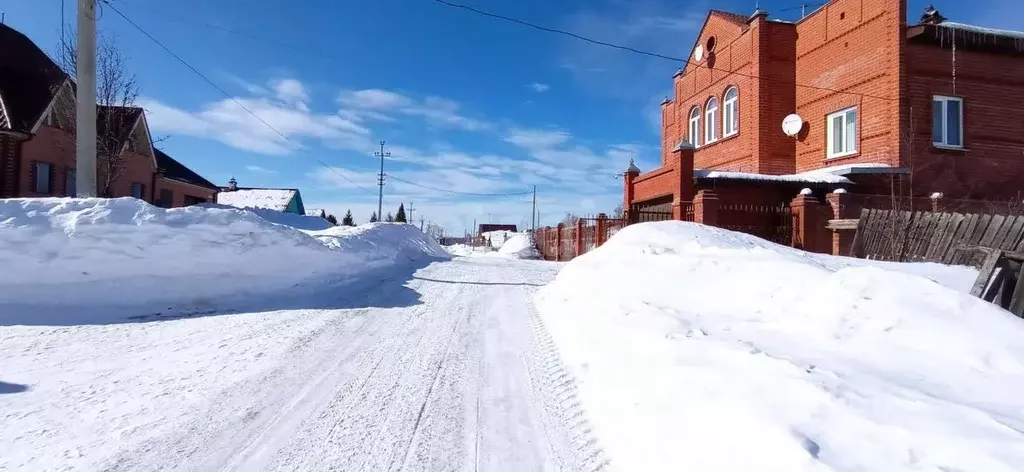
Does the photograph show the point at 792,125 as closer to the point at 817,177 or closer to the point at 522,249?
the point at 817,177

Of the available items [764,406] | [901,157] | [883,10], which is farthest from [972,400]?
[883,10]

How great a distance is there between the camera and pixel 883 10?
1559 centimetres

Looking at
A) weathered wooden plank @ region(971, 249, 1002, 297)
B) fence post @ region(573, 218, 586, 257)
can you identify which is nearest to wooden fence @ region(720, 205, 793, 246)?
fence post @ region(573, 218, 586, 257)

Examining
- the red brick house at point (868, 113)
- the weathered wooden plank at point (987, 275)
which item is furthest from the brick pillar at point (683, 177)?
the weathered wooden plank at point (987, 275)

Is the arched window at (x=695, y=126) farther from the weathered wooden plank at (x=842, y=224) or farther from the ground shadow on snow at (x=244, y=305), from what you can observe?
the ground shadow on snow at (x=244, y=305)

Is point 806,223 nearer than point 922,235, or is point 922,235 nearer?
point 922,235

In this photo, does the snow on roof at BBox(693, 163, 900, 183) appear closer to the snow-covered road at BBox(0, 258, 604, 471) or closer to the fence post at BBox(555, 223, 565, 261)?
the fence post at BBox(555, 223, 565, 261)

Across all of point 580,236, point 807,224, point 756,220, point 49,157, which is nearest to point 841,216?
point 807,224

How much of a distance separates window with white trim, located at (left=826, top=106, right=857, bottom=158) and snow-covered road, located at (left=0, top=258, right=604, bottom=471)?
1603 centimetres

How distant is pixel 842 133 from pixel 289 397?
63.8 ft

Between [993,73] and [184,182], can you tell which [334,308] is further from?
[184,182]

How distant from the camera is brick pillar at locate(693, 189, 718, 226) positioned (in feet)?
43.0

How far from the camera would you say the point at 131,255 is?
6871mm

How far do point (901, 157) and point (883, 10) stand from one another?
15.4 ft
